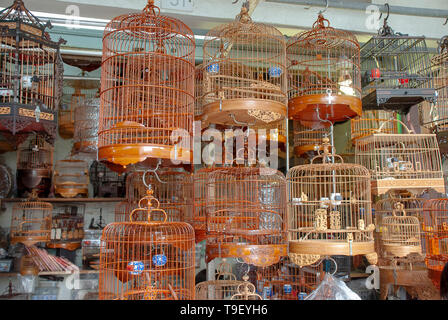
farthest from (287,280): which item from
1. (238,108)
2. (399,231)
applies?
(238,108)

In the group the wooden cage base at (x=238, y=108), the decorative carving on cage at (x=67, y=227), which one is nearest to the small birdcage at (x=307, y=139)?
the wooden cage base at (x=238, y=108)

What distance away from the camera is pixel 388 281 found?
5875 millimetres

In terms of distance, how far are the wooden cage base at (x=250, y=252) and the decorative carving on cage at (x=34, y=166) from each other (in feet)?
11.0

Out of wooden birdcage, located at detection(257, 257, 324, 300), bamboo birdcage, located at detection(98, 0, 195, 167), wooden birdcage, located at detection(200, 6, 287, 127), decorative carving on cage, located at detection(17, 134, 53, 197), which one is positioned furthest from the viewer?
decorative carving on cage, located at detection(17, 134, 53, 197)

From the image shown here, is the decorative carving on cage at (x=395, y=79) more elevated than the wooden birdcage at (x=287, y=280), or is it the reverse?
the decorative carving on cage at (x=395, y=79)

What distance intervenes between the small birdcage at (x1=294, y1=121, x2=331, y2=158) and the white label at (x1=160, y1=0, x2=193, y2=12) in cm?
280

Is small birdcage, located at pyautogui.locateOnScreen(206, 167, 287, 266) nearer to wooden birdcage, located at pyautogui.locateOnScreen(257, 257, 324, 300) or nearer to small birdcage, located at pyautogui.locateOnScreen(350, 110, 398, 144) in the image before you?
wooden birdcage, located at pyautogui.locateOnScreen(257, 257, 324, 300)

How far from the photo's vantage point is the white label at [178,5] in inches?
239

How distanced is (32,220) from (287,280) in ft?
12.9

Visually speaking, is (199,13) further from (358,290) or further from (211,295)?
(358,290)

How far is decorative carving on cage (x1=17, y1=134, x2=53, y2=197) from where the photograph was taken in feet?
21.5

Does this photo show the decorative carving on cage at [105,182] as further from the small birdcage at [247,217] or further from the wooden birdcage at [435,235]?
the wooden birdcage at [435,235]

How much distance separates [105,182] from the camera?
23.6ft

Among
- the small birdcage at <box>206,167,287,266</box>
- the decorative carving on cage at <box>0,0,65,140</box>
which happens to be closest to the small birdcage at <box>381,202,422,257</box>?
the small birdcage at <box>206,167,287,266</box>
